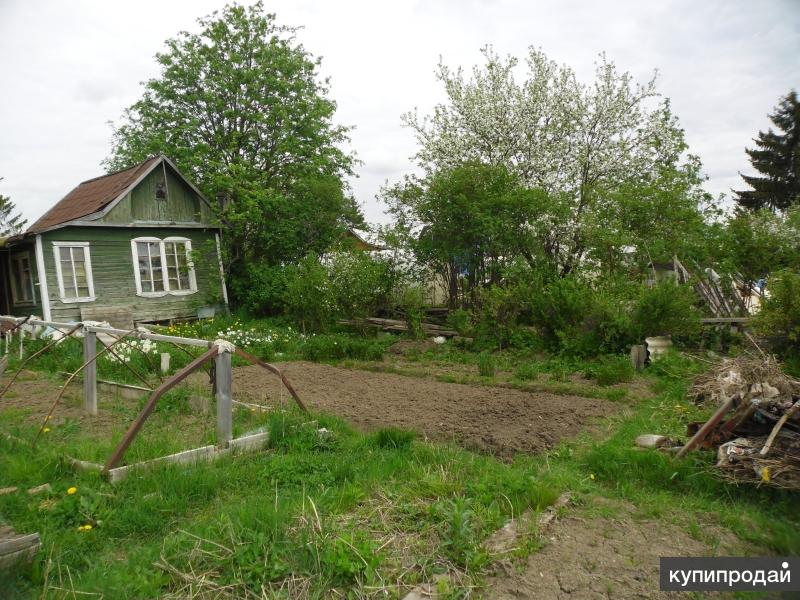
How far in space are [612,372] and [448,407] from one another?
278 cm

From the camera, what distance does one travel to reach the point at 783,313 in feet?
24.6

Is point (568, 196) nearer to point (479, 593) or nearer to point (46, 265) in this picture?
point (479, 593)

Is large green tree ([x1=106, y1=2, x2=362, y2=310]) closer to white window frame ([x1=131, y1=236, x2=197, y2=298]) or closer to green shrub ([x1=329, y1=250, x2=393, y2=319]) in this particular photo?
white window frame ([x1=131, y1=236, x2=197, y2=298])

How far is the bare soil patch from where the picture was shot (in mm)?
2914

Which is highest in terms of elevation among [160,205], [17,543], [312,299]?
[160,205]

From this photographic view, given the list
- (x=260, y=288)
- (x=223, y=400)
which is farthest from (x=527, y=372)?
(x=260, y=288)

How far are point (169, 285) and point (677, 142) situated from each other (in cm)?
1553

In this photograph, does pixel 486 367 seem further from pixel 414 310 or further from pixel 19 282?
pixel 19 282

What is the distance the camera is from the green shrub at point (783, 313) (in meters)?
7.36

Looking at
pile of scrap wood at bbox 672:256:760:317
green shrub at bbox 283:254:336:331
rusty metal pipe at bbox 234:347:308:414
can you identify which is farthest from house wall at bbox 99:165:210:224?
pile of scrap wood at bbox 672:256:760:317

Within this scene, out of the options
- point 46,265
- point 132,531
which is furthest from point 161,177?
point 132,531

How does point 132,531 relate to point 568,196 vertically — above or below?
below

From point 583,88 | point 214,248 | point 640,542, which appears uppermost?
point 583,88

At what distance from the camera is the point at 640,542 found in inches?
134
